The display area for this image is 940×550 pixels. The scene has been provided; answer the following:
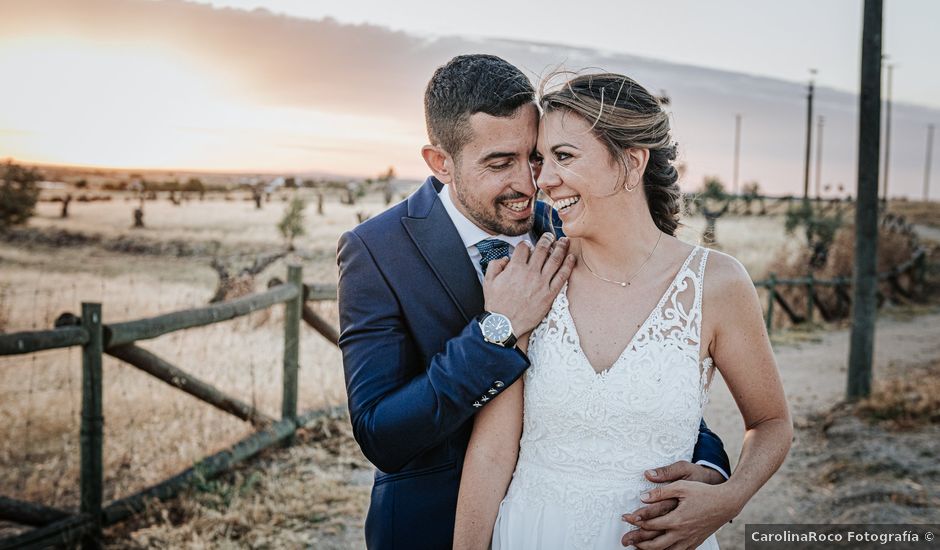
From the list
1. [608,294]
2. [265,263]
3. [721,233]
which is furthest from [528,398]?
[721,233]

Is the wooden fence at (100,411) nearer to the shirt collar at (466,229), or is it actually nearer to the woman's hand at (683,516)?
the shirt collar at (466,229)

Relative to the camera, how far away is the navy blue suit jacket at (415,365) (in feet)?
7.23

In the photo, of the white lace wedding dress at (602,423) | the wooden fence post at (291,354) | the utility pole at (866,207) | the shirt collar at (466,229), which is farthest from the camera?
the utility pole at (866,207)

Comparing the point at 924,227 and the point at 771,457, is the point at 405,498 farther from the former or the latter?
the point at 924,227

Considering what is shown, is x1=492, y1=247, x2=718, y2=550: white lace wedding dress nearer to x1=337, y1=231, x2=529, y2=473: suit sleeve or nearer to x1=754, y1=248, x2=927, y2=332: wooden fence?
x1=337, y1=231, x2=529, y2=473: suit sleeve

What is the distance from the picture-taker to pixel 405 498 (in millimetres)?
2457

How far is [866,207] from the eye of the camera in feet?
25.1

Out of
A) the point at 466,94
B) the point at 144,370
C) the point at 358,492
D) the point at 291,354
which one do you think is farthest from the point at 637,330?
the point at 291,354

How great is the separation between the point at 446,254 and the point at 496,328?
0.43m

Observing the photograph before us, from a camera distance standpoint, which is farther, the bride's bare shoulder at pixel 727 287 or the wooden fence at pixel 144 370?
the wooden fence at pixel 144 370

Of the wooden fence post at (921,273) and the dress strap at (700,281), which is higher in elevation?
the dress strap at (700,281)

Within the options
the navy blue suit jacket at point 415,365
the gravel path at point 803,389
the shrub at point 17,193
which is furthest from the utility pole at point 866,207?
the shrub at point 17,193

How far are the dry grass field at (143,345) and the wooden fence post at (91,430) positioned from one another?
0.66 m

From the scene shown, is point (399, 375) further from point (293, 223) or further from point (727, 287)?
point (293, 223)
